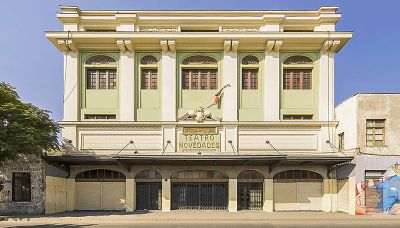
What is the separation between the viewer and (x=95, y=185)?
1072 inches

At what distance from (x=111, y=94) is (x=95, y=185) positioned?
712 centimetres

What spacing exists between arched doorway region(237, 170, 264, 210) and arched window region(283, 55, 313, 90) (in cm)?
734

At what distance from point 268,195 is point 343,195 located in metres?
5.36

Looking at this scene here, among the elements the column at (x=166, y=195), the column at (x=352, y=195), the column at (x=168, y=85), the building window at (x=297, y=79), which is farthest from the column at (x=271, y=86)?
the column at (x=166, y=195)

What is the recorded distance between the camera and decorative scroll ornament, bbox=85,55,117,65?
2812 centimetres

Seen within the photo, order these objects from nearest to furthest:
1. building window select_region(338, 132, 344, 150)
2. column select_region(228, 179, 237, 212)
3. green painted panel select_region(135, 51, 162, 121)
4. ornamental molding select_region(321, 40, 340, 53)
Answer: column select_region(228, 179, 237, 212), building window select_region(338, 132, 344, 150), ornamental molding select_region(321, 40, 340, 53), green painted panel select_region(135, 51, 162, 121)

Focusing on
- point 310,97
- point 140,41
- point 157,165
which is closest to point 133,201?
point 157,165

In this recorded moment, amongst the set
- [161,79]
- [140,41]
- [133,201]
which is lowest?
[133,201]

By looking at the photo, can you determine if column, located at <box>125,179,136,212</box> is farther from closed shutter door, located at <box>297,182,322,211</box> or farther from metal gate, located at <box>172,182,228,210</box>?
closed shutter door, located at <box>297,182,322,211</box>

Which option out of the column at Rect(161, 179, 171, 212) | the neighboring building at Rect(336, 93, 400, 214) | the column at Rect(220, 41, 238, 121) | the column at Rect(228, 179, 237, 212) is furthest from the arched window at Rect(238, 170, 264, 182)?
the neighboring building at Rect(336, 93, 400, 214)

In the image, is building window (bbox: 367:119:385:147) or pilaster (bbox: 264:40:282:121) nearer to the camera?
building window (bbox: 367:119:385:147)

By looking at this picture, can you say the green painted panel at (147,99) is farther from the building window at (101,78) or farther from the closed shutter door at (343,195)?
the closed shutter door at (343,195)

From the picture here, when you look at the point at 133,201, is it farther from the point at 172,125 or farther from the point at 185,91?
the point at 185,91

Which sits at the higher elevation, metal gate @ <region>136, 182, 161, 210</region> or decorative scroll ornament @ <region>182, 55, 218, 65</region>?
decorative scroll ornament @ <region>182, 55, 218, 65</region>
